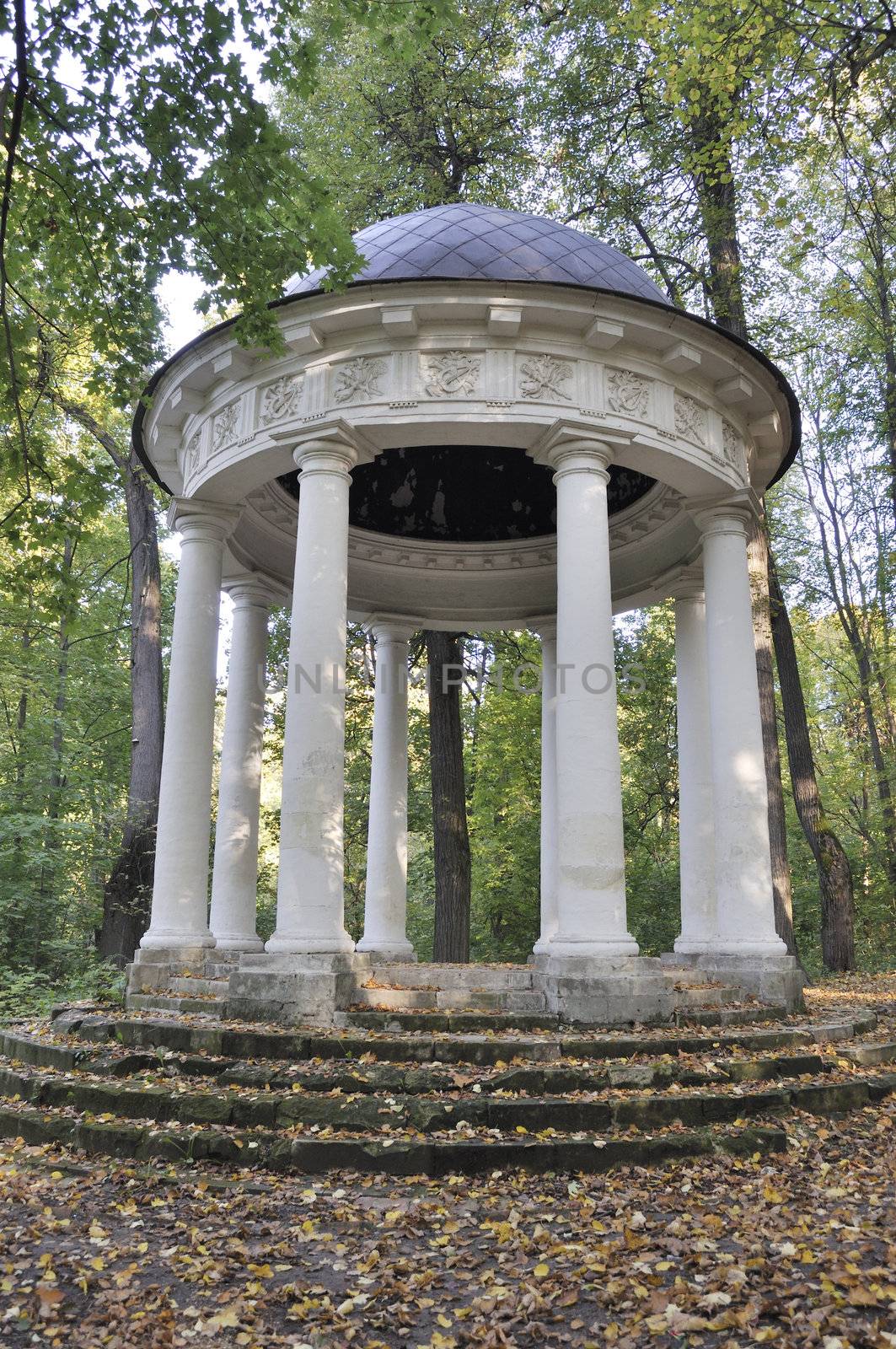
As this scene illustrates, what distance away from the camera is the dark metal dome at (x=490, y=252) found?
13.8 m

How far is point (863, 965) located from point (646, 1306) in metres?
27.7

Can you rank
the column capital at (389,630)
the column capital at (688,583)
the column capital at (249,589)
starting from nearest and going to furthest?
the column capital at (688,583), the column capital at (249,589), the column capital at (389,630)

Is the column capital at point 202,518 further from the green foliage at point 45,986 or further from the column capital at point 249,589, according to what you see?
the green foliage at point 45,986

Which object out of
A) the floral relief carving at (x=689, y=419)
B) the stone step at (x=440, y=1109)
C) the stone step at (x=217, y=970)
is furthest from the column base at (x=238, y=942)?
the floral relief carving at (x=689, y=419)

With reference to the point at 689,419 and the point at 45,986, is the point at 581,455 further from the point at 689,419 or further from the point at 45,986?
the point at 45,986

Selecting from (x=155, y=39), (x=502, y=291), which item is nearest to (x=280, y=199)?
(x=155, y=39)

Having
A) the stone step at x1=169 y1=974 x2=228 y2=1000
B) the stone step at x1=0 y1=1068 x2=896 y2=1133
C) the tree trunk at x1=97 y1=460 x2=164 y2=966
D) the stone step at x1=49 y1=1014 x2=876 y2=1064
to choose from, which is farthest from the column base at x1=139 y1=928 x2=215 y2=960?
the tree trunk at x1=97 y1=460 x2=164 y2=966

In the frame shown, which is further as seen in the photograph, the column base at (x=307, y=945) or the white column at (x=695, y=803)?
the white column at (x=695, y=803)

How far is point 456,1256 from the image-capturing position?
6.30 metres

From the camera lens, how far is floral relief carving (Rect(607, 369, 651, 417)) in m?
13.3

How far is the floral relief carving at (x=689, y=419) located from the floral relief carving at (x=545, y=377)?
6.22ft

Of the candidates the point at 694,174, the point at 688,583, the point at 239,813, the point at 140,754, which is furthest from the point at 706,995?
the point at 694,174

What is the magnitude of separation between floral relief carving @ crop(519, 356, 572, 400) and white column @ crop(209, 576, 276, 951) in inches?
289

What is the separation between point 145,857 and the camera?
67.0 feet
